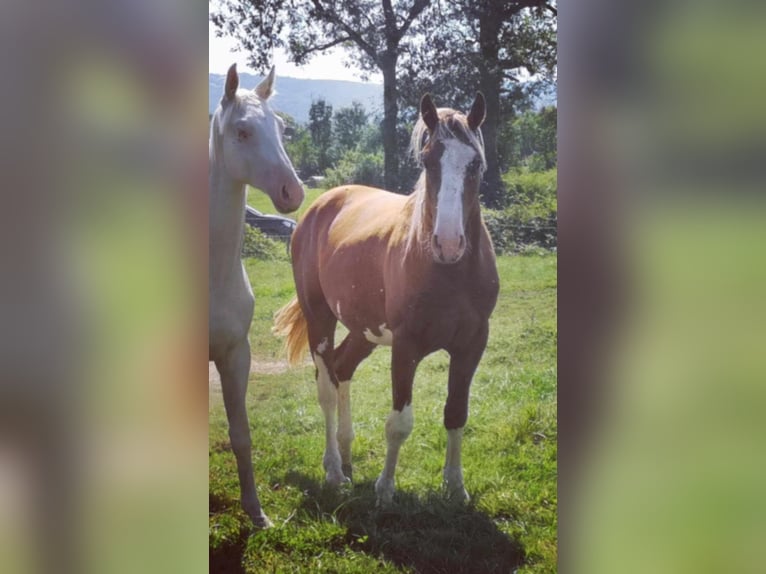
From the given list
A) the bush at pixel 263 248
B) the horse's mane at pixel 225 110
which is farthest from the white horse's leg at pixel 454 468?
the horse's mane at pixel 225 110

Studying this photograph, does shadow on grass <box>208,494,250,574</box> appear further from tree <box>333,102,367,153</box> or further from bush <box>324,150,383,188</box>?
tree <box>333,102,367,153</box>

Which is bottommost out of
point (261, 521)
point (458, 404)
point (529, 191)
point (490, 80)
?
point (261, 521)

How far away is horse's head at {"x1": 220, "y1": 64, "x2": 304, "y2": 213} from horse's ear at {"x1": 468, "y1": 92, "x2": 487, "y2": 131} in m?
0.65

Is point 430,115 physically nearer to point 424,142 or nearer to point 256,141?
point 424,142

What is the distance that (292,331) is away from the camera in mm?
2664

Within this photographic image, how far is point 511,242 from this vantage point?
8.30 ft

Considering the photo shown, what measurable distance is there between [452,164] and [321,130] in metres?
0.50

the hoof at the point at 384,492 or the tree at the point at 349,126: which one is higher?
the tree at the point at 349,126

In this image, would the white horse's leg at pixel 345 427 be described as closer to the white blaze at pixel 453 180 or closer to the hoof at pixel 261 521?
the hoof at pixel 261 521

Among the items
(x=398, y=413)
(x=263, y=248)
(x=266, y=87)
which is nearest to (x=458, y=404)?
(x=398, y=413)

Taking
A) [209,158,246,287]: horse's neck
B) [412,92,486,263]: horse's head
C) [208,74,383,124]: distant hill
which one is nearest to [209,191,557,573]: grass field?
[209,158,246,287]: horse's neck

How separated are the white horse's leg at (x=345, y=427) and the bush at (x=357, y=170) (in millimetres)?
730

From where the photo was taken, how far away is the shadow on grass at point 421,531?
2508 mm
